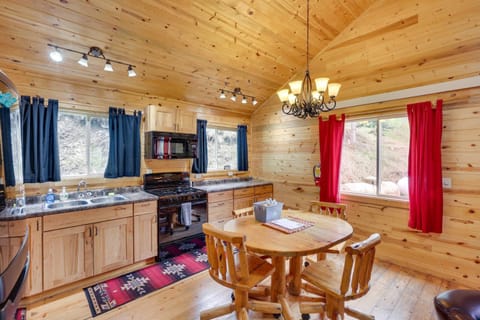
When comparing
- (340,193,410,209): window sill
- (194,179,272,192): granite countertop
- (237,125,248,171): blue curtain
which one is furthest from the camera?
(237,125,248,171): blue curtain

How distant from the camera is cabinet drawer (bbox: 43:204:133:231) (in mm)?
2426

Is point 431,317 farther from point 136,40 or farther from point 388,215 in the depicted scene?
point 136,40

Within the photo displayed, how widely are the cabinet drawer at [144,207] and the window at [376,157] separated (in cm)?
286

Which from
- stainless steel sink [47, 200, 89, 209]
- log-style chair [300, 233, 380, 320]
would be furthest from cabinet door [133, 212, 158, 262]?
log-style chair [300, 233, 380, 320]

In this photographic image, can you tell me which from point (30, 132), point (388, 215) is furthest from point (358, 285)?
point (30, 132)

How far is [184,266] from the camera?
3.13 m

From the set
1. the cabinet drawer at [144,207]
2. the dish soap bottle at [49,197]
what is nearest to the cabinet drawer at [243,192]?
the cabinet drawer at [144,207]

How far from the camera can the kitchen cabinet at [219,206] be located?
394 centimetres

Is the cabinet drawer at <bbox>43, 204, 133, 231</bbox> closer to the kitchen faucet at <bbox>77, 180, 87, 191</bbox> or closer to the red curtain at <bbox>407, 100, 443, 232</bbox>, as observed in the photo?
the kitchen faucet at <bbox>77, 180, 87, 191</bbox>

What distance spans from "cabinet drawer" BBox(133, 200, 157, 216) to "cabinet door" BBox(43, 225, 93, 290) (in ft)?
1.72

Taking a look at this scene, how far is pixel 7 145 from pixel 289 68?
3.88 meters

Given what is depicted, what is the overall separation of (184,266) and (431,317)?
106 inches

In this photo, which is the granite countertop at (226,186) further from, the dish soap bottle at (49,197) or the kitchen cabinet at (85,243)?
the dish soap bottle at (49,197)

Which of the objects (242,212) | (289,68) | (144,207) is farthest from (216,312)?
(289,68)
